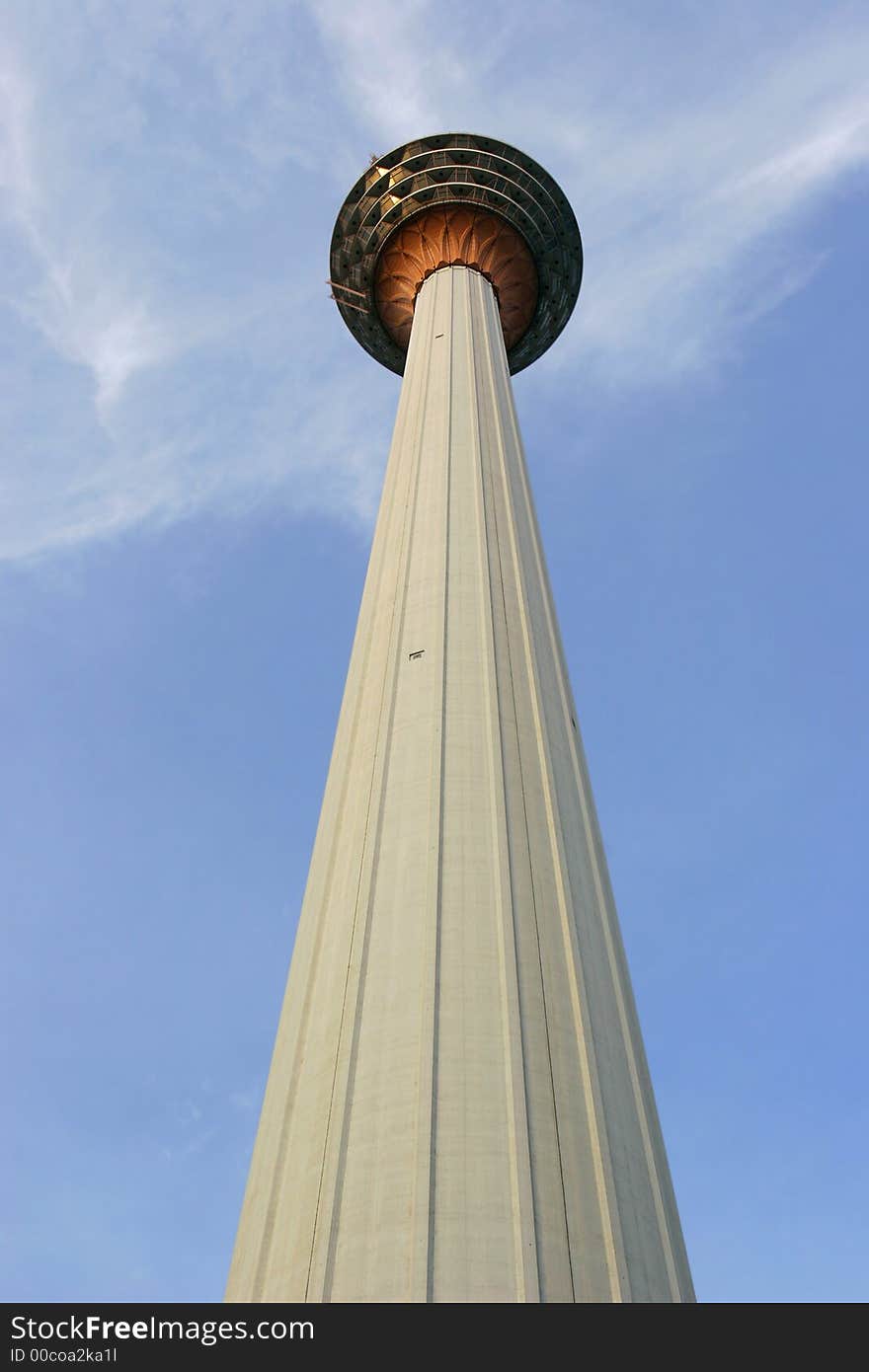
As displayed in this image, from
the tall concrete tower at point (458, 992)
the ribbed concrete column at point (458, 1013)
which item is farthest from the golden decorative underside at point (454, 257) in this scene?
the ribbed concrete column at point (458, 1013)

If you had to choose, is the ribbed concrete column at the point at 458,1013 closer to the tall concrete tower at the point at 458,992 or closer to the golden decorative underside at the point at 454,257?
the tall concrete tower at the point at 458,992

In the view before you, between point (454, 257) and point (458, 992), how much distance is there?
24223mm

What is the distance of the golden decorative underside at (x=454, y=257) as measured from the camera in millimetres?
31172

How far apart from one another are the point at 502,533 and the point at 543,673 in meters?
3.57

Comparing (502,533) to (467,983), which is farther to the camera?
(502,533)

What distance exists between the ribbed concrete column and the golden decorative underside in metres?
15.8

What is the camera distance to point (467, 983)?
11664 mm

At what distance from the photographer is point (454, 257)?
3092 cm

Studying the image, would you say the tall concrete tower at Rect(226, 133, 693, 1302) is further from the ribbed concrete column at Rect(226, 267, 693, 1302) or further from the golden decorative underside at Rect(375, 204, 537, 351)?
the golden decorative underside at Rect(375, 204, 537, 351)

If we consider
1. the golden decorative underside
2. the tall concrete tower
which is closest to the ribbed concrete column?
the tall concrete tower

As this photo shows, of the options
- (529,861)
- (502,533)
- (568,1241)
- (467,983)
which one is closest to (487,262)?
(502,533)

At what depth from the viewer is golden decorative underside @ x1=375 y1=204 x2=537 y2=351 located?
31172 mm

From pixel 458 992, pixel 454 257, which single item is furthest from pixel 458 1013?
pixel 454 257
